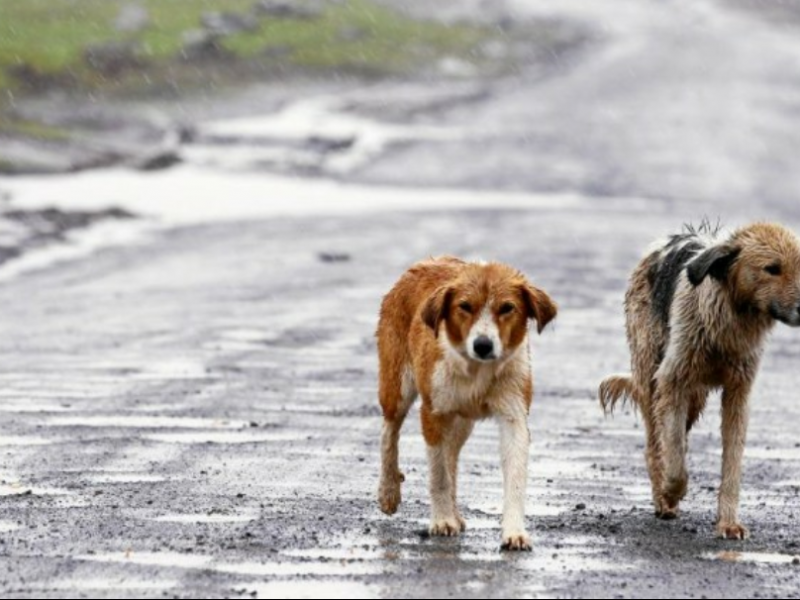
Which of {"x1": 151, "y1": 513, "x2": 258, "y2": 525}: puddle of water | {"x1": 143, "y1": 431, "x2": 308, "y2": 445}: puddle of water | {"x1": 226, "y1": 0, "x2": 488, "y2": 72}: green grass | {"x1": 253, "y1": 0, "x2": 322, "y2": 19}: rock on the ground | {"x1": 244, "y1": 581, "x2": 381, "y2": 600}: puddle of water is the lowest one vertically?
{"x1": 226, "y1": 0, "x2": 488, "y2": 72}: green grass

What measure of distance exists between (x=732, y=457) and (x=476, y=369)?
1673 mm

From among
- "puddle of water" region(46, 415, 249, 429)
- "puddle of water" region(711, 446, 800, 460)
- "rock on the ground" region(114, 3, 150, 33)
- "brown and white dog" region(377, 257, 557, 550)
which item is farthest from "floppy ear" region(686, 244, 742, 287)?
"rock on the ground" region(114, 3, 150, 33)

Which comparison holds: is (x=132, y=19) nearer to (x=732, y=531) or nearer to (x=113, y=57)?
(x=113, y=57)

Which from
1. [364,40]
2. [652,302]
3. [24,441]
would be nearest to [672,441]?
[652,302]

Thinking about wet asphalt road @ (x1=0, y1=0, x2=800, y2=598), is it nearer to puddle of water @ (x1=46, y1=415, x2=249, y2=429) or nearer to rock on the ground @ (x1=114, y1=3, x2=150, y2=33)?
puddle of water @ (x1=46, y1=415, x2=249, y2=429)

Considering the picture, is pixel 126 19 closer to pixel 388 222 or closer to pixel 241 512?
pixel 388 222

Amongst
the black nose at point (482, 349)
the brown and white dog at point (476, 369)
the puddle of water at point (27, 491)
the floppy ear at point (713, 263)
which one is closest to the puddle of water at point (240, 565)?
the brown and white dog at point (476, 369)

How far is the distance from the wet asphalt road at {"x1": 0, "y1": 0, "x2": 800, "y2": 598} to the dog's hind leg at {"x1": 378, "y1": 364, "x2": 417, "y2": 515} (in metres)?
0.11

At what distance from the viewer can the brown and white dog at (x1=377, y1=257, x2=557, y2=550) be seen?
32.4 ft

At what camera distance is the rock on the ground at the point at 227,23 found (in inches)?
2132

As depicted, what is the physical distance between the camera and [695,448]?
1410cm

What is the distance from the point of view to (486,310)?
9906mm

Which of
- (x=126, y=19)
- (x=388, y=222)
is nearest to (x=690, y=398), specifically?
(x=388, y=222)

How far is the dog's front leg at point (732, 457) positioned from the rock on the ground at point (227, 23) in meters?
43.3
